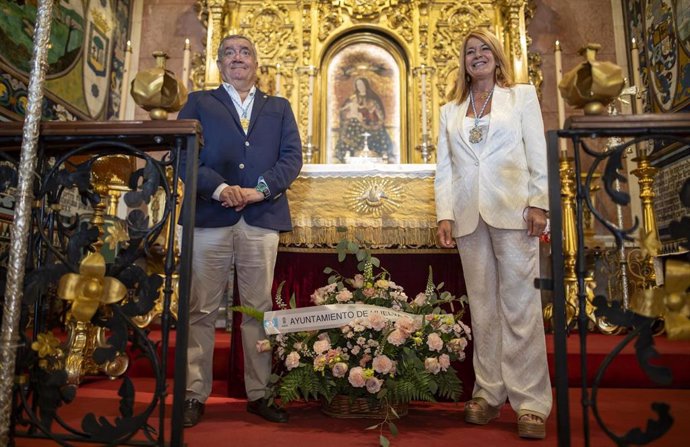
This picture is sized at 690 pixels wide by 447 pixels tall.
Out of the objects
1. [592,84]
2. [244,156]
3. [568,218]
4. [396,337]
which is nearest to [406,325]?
[396,337]

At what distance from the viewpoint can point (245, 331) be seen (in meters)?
2.33

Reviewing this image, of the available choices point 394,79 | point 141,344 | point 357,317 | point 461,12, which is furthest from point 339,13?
point 141,344

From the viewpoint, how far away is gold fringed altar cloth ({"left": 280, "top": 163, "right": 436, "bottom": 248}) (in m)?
2.69

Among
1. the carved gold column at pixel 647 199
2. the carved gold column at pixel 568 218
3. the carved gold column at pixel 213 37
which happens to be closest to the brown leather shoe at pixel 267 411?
the carved gold column at pixel 568 218

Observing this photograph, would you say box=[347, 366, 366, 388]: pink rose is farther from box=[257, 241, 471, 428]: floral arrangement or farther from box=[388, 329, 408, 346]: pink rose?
box=[388, 329, 408, 346]: pink rose

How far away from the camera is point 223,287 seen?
2.35 m

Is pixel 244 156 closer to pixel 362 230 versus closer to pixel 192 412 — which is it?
pixel 362 230

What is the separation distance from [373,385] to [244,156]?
3.81 ft

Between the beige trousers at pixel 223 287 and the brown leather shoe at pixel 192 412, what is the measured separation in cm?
4

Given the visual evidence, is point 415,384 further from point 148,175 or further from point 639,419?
point 148,175

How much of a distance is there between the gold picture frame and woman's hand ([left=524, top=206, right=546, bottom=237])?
9.99 feet

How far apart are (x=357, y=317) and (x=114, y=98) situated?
15.1ft

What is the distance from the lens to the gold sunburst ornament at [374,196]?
2.74 metres

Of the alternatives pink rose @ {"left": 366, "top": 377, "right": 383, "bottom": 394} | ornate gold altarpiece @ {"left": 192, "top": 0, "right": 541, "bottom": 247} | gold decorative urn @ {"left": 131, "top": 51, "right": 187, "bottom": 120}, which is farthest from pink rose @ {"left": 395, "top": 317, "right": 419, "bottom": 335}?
ornate gold altarpiece @ {"left": 192, "top": 0, "right": 541, "bottom": 247}
